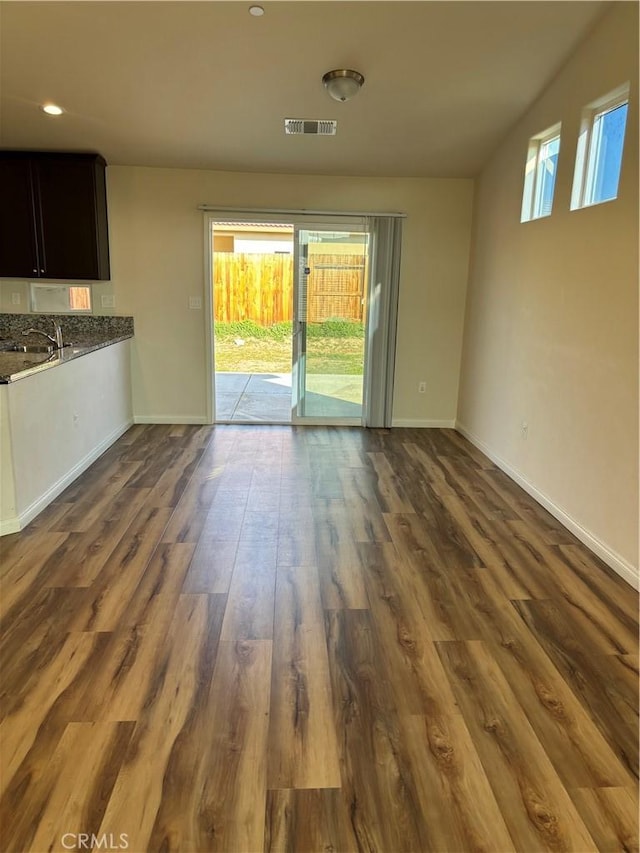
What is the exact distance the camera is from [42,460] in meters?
3.35

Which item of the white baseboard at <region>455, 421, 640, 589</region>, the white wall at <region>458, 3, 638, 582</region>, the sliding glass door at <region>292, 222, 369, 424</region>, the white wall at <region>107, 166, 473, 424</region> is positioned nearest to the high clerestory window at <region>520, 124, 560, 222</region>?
the white wall at <region>458, 3, 638, 582</region>

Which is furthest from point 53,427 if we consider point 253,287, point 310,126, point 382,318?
point 253,287

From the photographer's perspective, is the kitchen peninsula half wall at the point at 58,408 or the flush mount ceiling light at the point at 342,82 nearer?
the kitchen peninsula half wall at the point at 58,408

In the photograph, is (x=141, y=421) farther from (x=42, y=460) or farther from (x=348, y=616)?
(x=348, y=616)

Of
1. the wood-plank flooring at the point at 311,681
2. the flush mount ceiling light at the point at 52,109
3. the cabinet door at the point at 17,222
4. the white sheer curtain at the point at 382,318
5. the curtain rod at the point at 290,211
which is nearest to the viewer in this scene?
the wood-plank flooring at the point at 311,681

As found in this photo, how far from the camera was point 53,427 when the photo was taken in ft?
11.5

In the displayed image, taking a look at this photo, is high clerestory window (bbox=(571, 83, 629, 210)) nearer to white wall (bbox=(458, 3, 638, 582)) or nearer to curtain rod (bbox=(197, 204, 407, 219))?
white wall (bbox=(458, 3, 638, 582))

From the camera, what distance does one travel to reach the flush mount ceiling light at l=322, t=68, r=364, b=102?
3.40 m

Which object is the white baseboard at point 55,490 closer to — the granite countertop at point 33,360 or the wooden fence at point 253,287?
the granite countertop at point 33,360

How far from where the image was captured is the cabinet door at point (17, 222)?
15.0ft

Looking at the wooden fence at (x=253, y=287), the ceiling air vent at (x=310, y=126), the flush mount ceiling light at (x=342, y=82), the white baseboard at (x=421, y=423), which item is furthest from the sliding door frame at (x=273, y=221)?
the wooden fence at (x=253, y=287)

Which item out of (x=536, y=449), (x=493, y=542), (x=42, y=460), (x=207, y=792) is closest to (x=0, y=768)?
(x=207, y=792)

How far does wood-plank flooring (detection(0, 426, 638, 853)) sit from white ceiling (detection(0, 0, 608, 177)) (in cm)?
276

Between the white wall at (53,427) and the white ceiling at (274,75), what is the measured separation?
1800 millimetres
